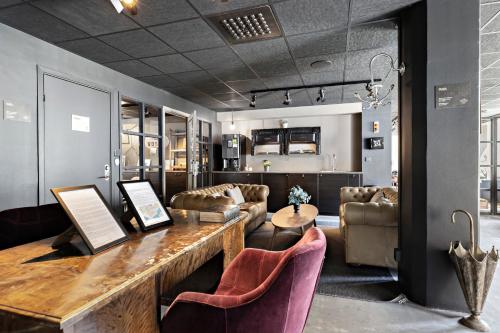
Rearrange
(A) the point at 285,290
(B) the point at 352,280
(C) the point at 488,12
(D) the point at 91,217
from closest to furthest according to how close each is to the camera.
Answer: (A) the point at 285,290, (D) the point at 91,217, (C) the point at 488,12, (B) the point at 352,280

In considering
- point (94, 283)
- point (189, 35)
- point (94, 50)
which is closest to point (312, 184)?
point (189, 35)

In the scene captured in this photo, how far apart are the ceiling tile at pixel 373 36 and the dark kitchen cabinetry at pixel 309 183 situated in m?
3.54

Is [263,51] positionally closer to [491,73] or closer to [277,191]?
[491,73]

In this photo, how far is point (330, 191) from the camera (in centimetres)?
635

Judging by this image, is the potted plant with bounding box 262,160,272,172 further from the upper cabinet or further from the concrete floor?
the concrete floor

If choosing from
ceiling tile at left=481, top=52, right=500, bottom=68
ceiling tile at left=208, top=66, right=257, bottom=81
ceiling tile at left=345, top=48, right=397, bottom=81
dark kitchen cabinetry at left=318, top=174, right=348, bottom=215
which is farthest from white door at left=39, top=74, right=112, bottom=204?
ceiling tile at left=481, top=52, right=500, bottom=68

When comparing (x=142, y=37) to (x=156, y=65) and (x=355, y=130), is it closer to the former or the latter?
(x=156, y=65)

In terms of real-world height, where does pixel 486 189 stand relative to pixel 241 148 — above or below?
below

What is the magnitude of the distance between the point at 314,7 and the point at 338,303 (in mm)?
2740

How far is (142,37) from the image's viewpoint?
119 inches

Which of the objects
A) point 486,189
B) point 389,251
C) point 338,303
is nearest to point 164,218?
point 338,303

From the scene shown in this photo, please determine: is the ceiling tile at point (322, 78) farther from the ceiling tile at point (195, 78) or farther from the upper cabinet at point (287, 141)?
the upper cabinet at point (287, 141)

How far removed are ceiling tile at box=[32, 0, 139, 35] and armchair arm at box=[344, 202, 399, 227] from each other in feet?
10.3

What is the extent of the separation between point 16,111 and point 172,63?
1.91 meters
